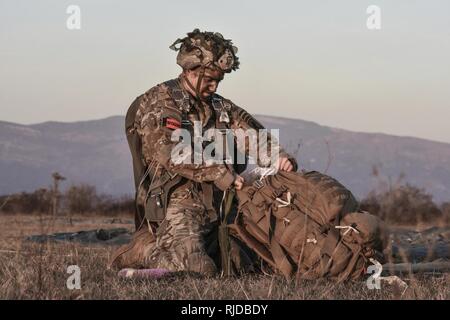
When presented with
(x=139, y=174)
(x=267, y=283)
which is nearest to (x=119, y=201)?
(x=139, y=174)

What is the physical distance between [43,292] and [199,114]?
283 cm

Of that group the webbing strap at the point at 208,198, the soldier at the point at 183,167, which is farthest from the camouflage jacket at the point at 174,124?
the webbing strap at the point at 208,198

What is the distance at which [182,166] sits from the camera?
7.04 metres

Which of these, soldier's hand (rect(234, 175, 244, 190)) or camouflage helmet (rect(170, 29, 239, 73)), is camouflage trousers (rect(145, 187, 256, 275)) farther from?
camouflage helmet (rect(170, 29, 239, 73))

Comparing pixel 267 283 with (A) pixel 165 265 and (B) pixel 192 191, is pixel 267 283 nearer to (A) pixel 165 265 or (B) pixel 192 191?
(A) pixel 165 265

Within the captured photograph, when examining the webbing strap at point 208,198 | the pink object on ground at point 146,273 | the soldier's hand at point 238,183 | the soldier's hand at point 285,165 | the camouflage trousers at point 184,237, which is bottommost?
the pink object on ground at point 146,273

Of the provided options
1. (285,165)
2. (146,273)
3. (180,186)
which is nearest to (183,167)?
(180,186)

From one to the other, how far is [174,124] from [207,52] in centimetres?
67

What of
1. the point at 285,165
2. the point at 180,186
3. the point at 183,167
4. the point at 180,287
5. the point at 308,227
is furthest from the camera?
the point at 180,186

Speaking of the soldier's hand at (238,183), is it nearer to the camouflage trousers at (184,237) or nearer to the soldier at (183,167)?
the soldier at (183,167)

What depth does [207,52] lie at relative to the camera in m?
7.43

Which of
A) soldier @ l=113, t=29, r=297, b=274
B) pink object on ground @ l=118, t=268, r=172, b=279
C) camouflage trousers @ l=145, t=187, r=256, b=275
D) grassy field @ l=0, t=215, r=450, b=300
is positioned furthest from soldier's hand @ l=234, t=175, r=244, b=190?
pink object on ground @ l=118, t=268, r=172, b=279

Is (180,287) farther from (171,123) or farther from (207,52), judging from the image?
(207,52)

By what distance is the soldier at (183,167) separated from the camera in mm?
6941
